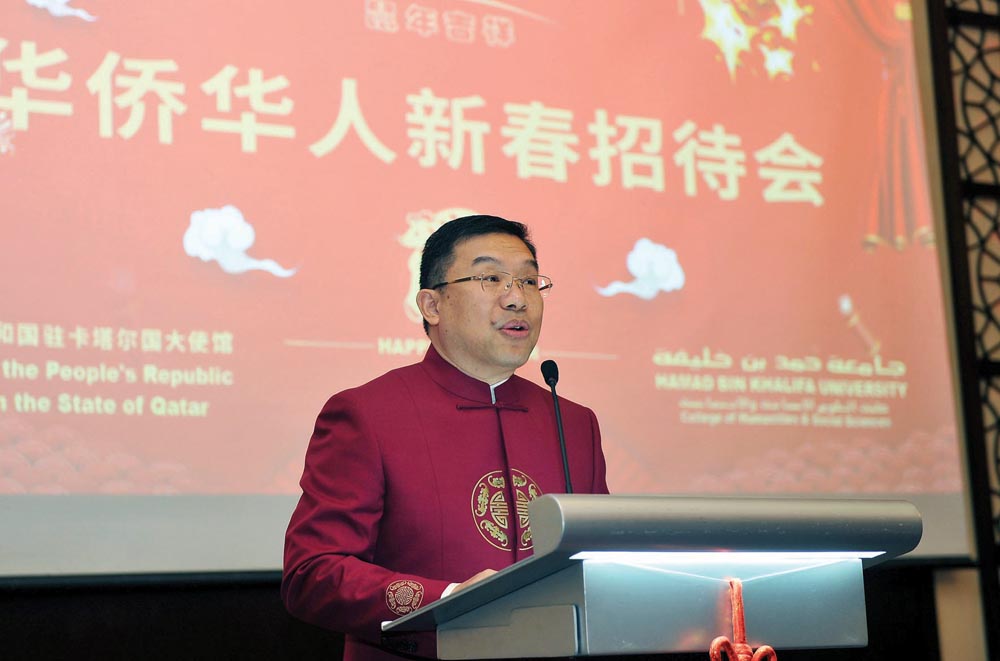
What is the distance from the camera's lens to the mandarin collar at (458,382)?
2.32 m

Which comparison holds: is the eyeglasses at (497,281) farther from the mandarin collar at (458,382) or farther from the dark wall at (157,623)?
the dark wall at (157,623)

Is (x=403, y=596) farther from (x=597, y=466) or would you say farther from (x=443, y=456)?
(x=597, y=466)

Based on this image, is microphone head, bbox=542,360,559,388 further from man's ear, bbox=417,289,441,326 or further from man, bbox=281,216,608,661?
→ man's ear, bbox=417,289,441,326

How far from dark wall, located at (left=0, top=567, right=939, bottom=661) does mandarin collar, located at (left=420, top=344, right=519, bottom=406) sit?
1.00 m

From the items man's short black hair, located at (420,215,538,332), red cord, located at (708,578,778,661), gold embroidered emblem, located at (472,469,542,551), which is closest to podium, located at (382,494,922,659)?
red cord, located at (708,578,778,661)

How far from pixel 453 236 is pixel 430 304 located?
0.44 ft

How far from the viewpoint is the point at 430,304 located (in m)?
2.34

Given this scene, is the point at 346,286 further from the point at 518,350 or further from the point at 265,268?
the point at 518,350

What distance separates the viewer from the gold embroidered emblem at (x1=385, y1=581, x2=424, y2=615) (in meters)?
1.69

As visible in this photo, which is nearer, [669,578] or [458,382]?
[669,578]

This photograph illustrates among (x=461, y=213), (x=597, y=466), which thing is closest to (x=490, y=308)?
(x=597, y=466)

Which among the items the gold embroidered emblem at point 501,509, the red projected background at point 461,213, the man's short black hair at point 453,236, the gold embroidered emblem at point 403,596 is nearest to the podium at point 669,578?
the gold embroidered emblem at point 403,596

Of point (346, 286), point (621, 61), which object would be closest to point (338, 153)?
point (346, 286)

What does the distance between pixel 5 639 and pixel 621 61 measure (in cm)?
233
